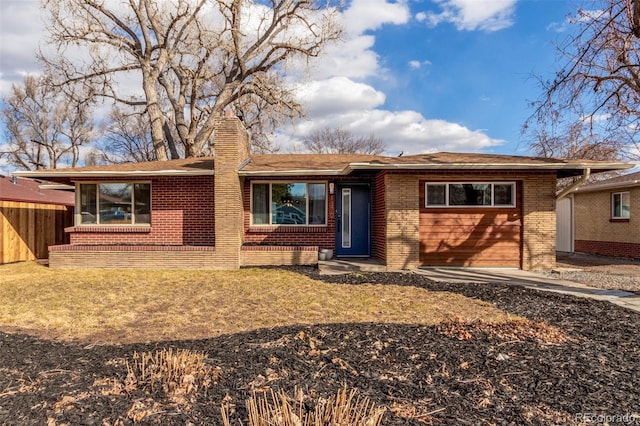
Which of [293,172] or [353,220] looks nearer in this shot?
[293,172]

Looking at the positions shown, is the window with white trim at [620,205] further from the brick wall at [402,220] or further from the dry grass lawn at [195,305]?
the dry grass lawn at [195,305]

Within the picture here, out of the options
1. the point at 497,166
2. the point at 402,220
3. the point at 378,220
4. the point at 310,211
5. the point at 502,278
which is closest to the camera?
the point at 502,278

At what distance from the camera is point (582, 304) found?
6426mm

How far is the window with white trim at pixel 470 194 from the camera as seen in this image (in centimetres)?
1031

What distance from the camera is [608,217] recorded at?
1469 cm

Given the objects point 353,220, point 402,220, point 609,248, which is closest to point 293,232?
point 353,220

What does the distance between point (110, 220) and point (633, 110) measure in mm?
15044

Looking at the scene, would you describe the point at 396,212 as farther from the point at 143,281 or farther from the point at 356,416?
the point at 356,416

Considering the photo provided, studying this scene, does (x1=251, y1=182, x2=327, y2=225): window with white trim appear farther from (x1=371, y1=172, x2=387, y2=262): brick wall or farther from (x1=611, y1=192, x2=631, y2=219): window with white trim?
(x1=611, y1=192, x2=631, y2=219): window with white trim

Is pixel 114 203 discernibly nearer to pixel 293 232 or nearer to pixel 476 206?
pixel 293 232

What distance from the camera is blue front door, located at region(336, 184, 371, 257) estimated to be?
11992mm

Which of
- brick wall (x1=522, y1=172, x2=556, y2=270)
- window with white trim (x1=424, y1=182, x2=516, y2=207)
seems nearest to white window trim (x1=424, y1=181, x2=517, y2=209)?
window with white trim (x1=424, y1=182, x2=516, y2=207)

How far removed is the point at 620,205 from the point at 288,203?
1211 centimetres

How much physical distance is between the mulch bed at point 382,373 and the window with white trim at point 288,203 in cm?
700
